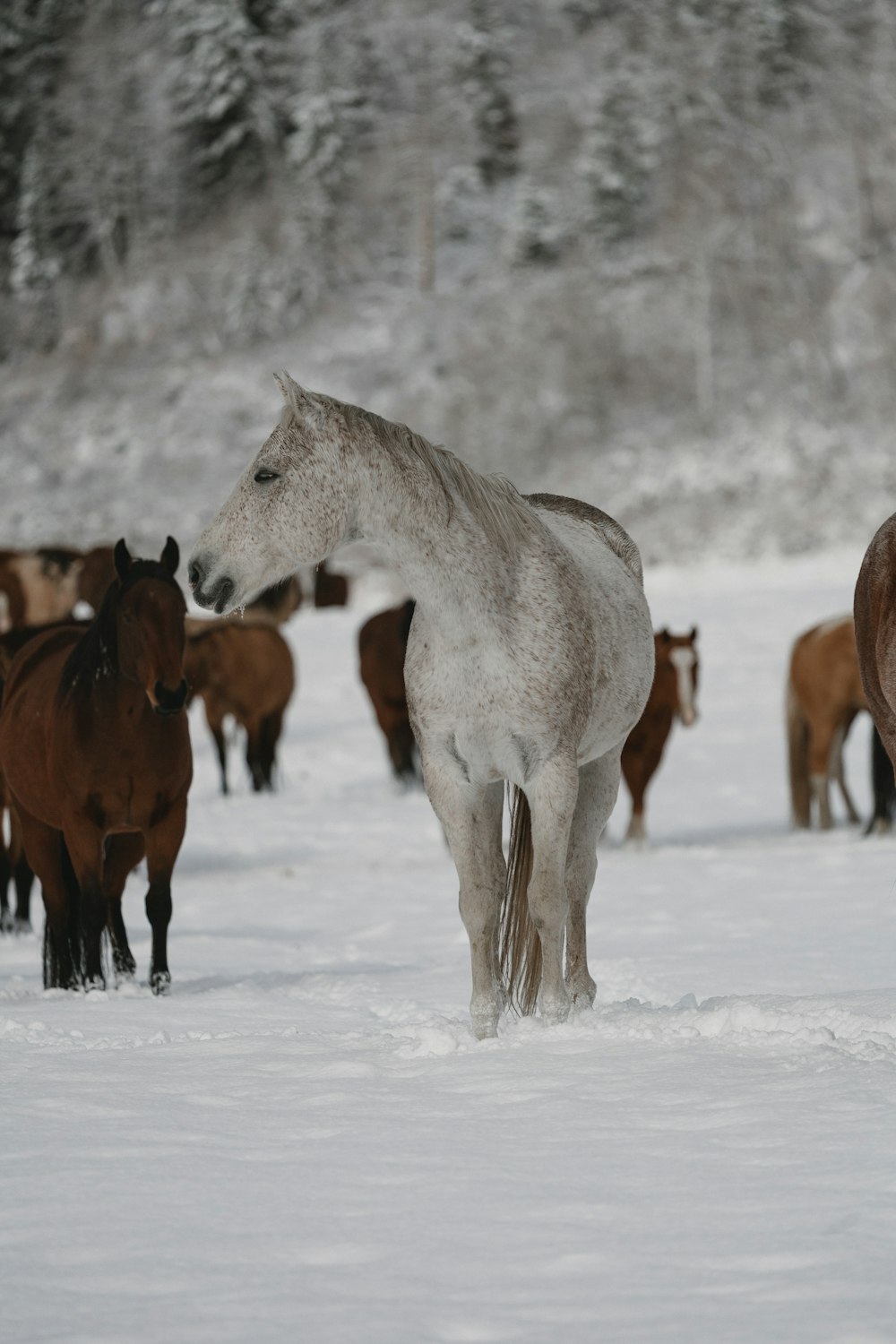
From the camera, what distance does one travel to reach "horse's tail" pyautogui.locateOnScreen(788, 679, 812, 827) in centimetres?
1124

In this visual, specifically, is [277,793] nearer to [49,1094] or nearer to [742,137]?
[49,1094]

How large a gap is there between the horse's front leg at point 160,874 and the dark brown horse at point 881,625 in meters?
2.57

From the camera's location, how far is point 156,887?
550cm

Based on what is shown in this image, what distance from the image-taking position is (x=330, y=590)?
98.0ft

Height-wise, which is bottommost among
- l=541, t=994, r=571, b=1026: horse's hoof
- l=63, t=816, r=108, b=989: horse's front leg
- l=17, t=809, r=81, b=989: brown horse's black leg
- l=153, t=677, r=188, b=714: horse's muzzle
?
l=17, t=809, r=81, b=989: brown horse's black leg

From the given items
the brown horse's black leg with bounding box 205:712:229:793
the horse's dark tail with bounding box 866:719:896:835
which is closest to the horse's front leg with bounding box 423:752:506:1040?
the horse's dark tail with bounding box 866:719:896:835

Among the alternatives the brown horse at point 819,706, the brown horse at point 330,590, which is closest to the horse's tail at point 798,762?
the brown horse at point 819,706

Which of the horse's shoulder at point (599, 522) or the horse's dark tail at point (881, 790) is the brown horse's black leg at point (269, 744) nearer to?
the horse's dark tail at point (881, 790)

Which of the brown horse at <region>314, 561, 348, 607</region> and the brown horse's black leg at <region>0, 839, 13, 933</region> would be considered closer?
the brown horse's black leg at <region>0, 839, 13, 933</region>

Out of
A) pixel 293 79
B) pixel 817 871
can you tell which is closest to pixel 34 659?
pixel 817 871

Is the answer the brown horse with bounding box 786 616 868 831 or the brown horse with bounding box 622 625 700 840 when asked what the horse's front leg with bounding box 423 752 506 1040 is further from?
the brown horse with bounding box 786 616 868 831

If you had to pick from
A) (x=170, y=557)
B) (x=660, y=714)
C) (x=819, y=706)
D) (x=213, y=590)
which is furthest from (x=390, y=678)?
(x=213, y=590)

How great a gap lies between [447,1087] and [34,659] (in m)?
3.46

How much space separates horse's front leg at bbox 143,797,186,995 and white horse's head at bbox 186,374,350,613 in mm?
1720
